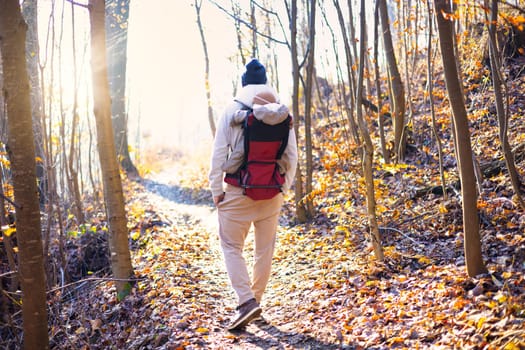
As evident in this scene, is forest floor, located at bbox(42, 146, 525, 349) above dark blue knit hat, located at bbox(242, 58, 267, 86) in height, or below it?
below

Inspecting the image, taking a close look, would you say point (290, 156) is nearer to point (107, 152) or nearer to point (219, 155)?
point (219, 155)

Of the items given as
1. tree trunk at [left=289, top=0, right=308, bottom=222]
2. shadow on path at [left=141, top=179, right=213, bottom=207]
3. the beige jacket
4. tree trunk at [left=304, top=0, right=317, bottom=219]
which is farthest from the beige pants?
shadow on path at [left=141, top=179, right=213, bottom=207]

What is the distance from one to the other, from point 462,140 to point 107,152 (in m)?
3.58

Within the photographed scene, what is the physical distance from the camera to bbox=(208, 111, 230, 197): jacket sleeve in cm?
380

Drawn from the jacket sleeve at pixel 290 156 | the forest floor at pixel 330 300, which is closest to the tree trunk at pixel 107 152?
the forest floor at pixel 330 300

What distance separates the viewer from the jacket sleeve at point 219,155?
3.80 meters

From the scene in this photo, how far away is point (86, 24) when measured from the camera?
6.95 m

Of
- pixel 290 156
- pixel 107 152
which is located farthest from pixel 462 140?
pixel 107 152

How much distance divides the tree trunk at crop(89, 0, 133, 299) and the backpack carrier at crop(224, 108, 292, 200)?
1.67 m

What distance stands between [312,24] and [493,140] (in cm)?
314

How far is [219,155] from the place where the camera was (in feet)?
12.5

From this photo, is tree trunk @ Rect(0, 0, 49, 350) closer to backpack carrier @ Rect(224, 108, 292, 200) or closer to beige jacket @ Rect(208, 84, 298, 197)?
beige jacket @ Rect(208, 84, 298, 197)

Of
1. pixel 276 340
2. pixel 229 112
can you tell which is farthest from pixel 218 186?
pixel 276 340

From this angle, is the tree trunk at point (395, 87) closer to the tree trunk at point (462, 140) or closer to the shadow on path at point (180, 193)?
the tree trunk at point (462, 140)
